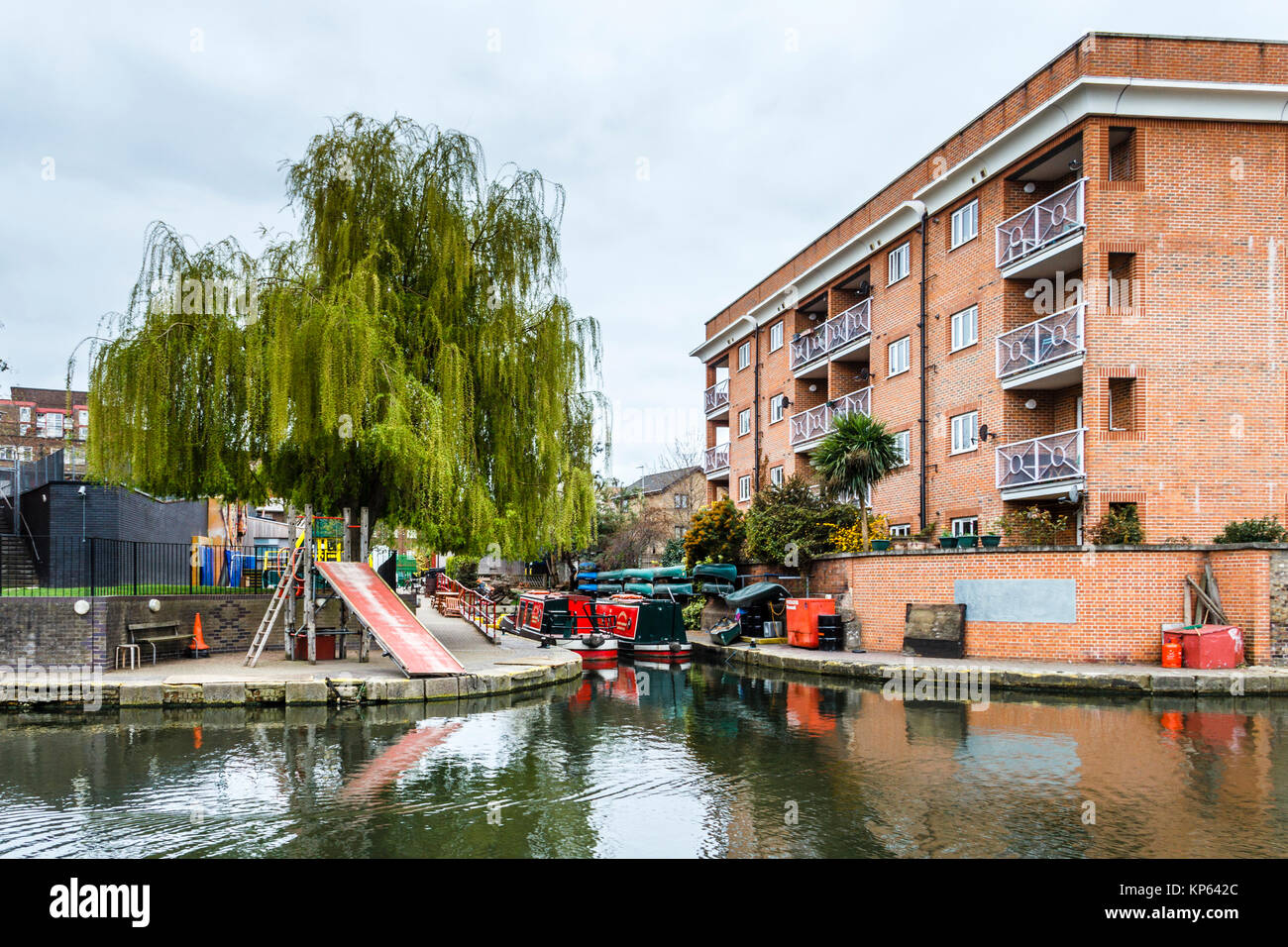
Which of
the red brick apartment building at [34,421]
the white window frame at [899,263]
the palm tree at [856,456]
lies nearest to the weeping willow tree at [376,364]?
the palm tree at [856,456]

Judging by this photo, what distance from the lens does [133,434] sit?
1579 cm

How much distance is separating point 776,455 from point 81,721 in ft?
87.2

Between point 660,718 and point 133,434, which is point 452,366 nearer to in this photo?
point 133,434

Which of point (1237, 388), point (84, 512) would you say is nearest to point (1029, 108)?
point (1237, 388)

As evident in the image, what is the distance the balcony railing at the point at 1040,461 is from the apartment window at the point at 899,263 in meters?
8.08

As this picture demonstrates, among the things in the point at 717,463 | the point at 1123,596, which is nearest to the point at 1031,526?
the point at 1123,596

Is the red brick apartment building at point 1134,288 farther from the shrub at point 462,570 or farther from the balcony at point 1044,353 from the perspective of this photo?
the shrub at point 462,570

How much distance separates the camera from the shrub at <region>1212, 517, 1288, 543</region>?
1853 cm

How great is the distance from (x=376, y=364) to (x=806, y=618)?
1140 cm

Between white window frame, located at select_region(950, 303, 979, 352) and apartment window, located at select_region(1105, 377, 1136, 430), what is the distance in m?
4.13

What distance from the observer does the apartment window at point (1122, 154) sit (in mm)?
21312

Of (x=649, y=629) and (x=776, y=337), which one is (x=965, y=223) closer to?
(x=776, y=337)

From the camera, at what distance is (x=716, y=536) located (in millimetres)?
31359

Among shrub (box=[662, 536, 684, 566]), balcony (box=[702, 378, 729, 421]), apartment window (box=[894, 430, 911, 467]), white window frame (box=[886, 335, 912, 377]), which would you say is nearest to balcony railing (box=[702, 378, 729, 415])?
balcony (box=[702, 378, 729, 421])
